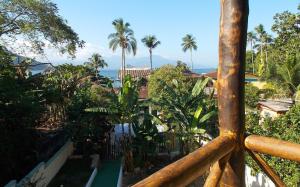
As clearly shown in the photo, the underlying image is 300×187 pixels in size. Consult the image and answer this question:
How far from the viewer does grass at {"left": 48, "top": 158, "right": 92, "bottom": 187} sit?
437 inches

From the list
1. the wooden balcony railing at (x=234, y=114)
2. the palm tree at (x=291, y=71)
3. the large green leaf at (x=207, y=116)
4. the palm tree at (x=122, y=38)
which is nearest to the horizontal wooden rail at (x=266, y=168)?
the wooden balcony railing at (x=234, y=114)

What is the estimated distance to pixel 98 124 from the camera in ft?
47.9

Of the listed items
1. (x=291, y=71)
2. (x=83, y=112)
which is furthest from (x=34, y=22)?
(x=291, y=71)

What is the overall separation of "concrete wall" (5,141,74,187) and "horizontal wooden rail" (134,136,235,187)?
24.8 feet

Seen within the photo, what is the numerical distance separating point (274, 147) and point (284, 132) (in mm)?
8126

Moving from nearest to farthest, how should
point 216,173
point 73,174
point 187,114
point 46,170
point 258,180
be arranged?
point 216,173
point 258,180
point 46,170
point 73,174
point 187,114

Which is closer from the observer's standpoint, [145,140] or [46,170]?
[46,170]

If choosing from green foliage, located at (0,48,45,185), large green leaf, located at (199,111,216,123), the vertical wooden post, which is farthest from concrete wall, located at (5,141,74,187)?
the vertical wooden post

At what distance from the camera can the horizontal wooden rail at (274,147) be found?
1.75m

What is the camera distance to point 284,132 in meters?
9.35

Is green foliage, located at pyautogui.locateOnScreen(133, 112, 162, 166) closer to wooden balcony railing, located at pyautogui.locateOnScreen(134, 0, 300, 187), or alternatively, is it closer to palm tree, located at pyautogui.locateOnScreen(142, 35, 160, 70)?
wooden balcony railing, located at pyautogui.locateOnScreen(134, 0, 300, 187)

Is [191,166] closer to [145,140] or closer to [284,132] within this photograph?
[284,132]

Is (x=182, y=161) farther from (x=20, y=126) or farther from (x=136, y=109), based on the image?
(x=136, y=109)

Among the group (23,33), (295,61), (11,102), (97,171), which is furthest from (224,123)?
(295,61)
